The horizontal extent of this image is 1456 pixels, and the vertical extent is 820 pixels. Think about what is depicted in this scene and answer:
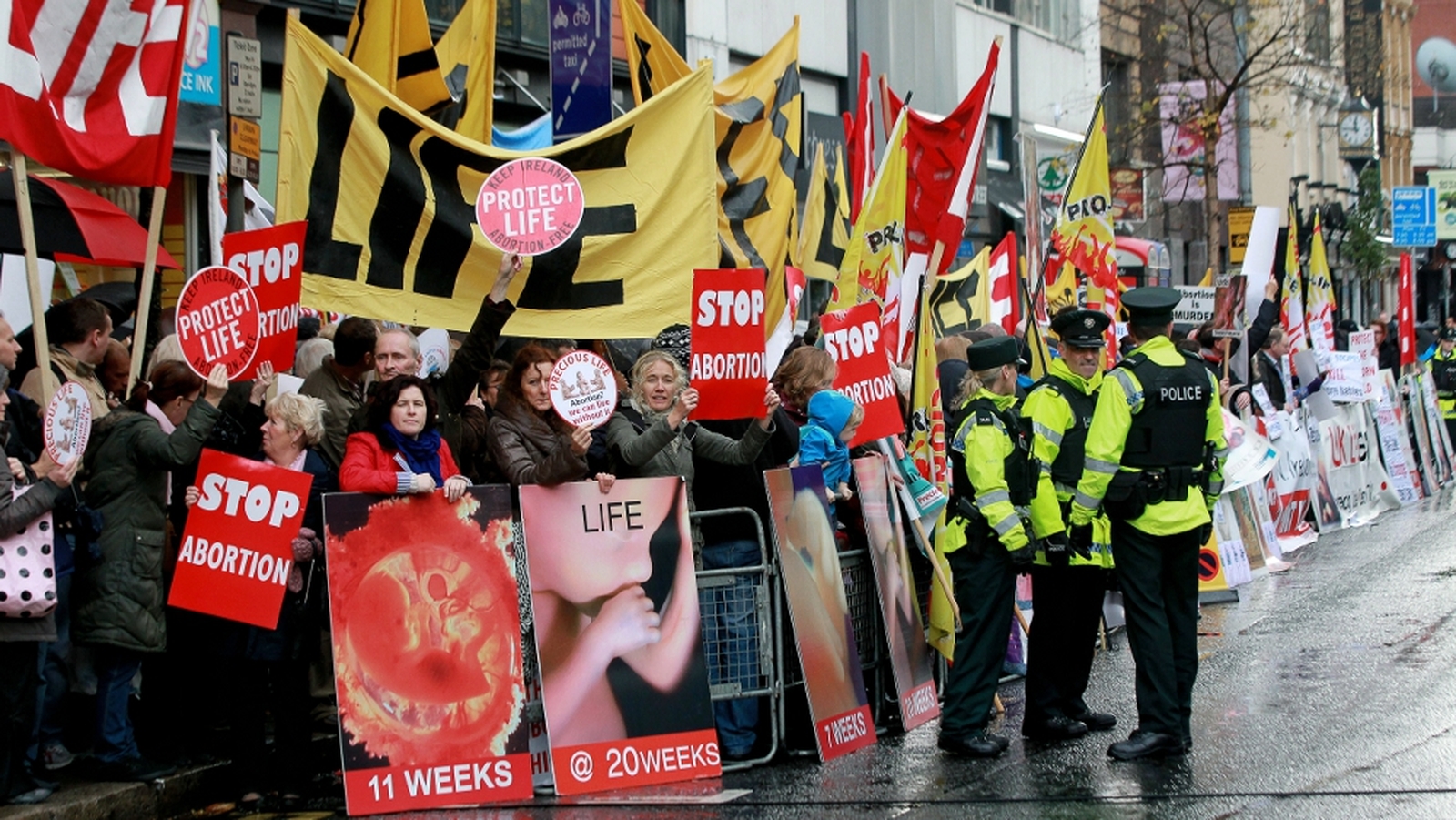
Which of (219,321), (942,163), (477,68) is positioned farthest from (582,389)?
(942,163)

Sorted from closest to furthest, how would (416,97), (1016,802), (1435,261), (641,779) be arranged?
(1016,802) < (641,779) < (416,97) < (1435,261)

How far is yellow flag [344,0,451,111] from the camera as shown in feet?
31.4

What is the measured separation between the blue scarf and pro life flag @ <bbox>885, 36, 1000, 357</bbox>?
372cm

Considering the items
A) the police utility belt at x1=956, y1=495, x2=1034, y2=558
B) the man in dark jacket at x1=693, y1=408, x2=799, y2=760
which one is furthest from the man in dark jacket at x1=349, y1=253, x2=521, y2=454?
the police utility belt at x1=956, y1=495, x2=1034, y2=558

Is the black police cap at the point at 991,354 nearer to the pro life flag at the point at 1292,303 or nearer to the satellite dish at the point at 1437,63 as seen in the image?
the pro life flag at the point at 1292,303

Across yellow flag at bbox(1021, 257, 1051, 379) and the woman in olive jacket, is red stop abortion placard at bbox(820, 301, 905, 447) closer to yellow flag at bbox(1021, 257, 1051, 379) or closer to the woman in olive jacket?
Result: yellow flag at bbox(1021, 257, 1051, 379)

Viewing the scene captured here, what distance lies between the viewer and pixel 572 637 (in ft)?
24.9

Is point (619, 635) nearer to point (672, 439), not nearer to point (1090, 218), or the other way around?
point (672, 439)

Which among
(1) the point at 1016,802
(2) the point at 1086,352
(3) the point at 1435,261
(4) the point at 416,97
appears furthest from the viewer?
(3) the point at 1435,261

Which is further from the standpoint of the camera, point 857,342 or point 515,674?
point 857,342

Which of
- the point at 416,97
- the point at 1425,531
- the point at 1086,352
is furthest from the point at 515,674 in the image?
the point at 1425,531

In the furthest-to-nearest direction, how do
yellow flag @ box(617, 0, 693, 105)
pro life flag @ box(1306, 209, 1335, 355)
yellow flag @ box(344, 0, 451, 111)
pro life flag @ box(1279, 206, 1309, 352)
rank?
1. pro life flag @ box(1306, 209, 1335, 355)
2. pro life flag @ box(1279, 206, 1309, 352)
3. yellow flag @ box(617, 0, 693, 105)
4. yellow flag @ box(344, 0, 451, 111)

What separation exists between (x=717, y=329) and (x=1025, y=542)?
163 cm

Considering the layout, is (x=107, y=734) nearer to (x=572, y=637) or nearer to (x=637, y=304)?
(x=572, y=637)
